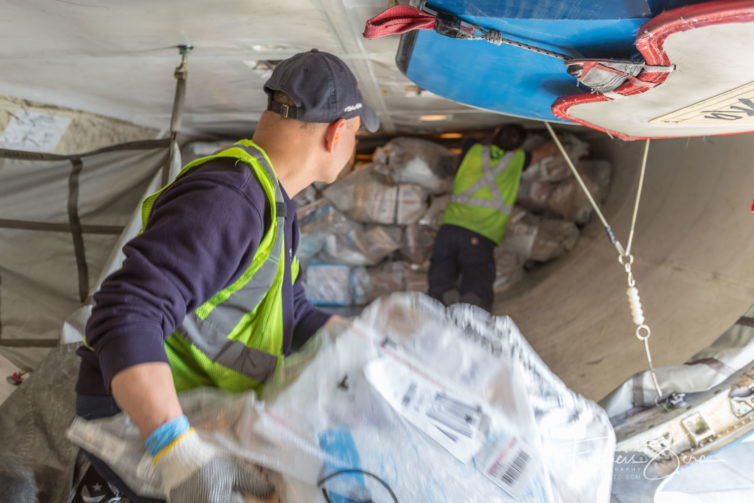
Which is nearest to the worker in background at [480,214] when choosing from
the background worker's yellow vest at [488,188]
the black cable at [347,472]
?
the background worker's yellow vest at [488,188]

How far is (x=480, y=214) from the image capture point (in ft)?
10.6

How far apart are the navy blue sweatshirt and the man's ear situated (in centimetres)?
26

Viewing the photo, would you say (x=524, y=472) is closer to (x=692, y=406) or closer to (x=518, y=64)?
(x=692, y=406)

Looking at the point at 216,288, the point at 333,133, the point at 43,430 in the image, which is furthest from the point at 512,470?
the point at 43,430

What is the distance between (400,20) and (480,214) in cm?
223

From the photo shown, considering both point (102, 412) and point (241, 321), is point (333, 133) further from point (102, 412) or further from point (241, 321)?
point (102, 412)

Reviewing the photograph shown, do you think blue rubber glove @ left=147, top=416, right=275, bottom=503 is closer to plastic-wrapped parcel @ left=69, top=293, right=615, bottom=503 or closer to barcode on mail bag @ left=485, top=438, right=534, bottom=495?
plastic-wrapped parcel @ left=69, top=293, right=615, bottom=503

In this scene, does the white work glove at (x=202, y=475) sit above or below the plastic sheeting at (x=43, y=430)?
above

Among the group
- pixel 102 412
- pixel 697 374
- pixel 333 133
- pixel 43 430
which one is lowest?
pixel 43 430

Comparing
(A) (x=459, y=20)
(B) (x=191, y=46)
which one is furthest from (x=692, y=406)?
(B) (x=191, y=46)

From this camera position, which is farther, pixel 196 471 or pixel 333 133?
pixel 333 133

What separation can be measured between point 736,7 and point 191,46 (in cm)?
165

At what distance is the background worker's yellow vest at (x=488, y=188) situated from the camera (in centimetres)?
323

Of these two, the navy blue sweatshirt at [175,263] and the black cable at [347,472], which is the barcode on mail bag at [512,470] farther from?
the navy blue sweatshirt at [175,263]
